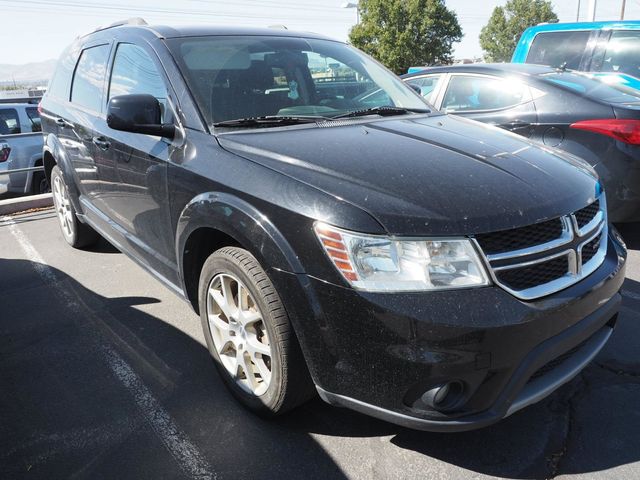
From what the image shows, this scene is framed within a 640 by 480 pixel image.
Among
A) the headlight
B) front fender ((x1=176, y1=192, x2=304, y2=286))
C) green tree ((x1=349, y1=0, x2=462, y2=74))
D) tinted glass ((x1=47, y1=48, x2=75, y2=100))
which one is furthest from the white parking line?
green tree ((x1=349, y1=0, x2=462, y2=74))

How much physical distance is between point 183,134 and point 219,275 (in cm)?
76

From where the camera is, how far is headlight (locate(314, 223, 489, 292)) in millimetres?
1933

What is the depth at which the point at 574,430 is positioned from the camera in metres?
2.45

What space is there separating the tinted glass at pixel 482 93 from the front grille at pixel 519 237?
3.09m

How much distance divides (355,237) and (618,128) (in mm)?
3329

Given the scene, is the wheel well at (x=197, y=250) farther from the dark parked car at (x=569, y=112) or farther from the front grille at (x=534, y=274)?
the dark parked car at (x=569, y=112)

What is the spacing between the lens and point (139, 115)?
2740mm

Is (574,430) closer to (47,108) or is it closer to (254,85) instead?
(254,85)

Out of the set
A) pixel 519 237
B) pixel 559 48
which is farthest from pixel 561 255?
pixel 559 48

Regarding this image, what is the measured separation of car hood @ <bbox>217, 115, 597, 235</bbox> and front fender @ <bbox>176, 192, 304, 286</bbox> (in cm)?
22

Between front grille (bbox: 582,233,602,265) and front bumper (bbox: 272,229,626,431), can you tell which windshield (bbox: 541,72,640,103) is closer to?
front grille (bbox: 582,233,602,265)

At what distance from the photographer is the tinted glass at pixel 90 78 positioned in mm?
3879

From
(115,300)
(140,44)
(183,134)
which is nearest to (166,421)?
(183,134)

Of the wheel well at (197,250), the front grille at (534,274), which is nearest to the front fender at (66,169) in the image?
the wheel well at (197,250)
